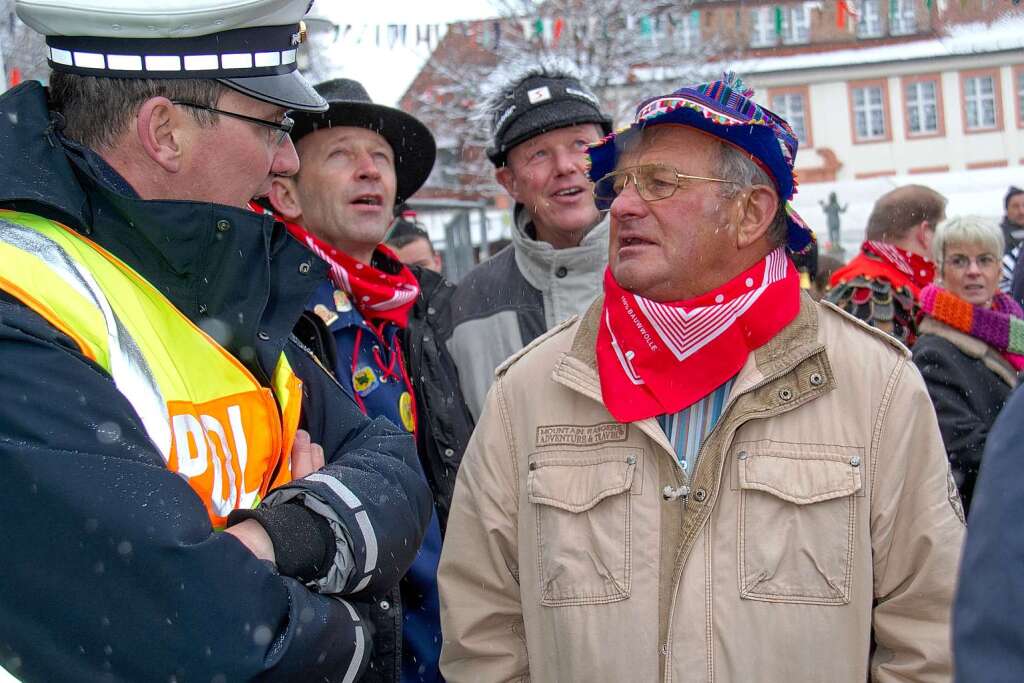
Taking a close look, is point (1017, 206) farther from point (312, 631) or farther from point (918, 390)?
point (312, 631)

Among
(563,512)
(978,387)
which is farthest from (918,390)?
(978,387)

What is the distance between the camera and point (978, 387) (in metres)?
4.61

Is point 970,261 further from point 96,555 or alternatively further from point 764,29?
point 764,29

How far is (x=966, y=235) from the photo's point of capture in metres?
5.30

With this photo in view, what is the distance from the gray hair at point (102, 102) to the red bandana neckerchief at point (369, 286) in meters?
1.26

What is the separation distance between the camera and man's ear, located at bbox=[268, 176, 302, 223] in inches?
149

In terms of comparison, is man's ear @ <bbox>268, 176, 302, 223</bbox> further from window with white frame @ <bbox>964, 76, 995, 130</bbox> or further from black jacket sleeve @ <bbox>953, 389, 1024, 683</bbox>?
window with white frame @ <bbox>964, 76, 995, 130</bbox>

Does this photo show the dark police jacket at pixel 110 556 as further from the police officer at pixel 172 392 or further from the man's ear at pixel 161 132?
the man's ear at pixel 161 132

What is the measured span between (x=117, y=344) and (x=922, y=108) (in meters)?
41.8

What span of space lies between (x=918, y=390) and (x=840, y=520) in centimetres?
36

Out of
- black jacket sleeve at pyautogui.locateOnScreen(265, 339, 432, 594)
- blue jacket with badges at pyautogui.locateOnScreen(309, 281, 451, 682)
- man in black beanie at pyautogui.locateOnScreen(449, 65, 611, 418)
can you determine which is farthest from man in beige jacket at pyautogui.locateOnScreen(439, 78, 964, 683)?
man in black beanie at pyautogui.locateOnScreen(449, 65, 611, 418)

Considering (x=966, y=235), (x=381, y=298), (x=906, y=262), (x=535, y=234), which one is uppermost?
(x=535, y=234)

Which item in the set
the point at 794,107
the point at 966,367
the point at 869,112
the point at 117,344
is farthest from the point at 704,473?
the point at 869,112

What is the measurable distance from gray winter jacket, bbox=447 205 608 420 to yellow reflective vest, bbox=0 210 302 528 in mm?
1585
